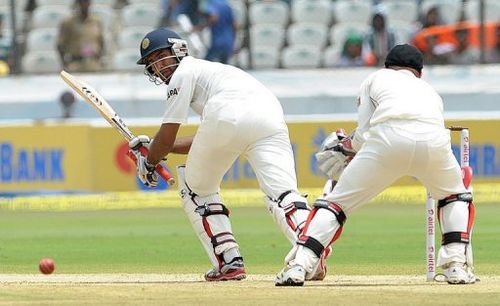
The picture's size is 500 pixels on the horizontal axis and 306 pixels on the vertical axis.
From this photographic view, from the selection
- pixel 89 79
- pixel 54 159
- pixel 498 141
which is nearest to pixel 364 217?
pixel 498 141

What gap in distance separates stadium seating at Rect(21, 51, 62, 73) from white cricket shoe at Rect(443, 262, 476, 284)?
1192 cm

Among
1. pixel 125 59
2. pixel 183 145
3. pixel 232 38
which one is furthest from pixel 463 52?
pixel 183 145

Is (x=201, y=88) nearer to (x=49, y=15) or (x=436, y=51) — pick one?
(x=436, y=51)

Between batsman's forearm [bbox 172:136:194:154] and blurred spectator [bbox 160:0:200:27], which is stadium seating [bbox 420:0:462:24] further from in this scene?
batsman's forearm [bbox 172:136:194:154]

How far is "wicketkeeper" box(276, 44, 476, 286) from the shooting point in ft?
25.9

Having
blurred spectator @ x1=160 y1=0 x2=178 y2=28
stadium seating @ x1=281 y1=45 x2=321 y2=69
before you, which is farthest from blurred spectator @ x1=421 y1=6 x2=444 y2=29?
blurred spectator @ x1=160 y1=0 x2=178 y2=28

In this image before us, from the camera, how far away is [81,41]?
19.0 m

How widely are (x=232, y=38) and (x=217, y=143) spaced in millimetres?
10138

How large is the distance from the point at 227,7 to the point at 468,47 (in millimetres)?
3245

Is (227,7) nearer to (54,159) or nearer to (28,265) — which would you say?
(54,159)

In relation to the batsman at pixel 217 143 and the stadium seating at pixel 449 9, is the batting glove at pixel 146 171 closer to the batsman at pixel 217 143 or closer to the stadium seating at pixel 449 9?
the batsman at pixel 217 143

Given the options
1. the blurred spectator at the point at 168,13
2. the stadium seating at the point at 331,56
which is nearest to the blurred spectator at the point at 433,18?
the stadium seating at the point at 331,56

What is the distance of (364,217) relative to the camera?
14.5 meters

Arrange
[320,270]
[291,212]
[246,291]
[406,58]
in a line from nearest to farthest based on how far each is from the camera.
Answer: [246,291], [406,58], [291,212], [320,270]
